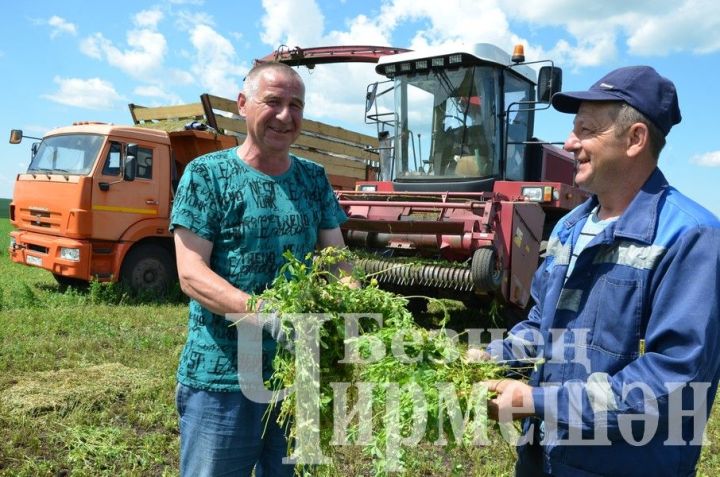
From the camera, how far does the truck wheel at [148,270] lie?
8.52 m

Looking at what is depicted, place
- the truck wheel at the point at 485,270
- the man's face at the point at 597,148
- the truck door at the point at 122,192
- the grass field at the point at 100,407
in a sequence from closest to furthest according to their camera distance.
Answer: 1. the man's face at the point at 597,148
2. the grass field at the point at 100,407
3. the truck wheel at the point at 485,270
4. the truck door at the point at 122,192

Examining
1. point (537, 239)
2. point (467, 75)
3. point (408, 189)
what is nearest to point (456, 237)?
point (537, 239)

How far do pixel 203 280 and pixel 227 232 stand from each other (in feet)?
0.71

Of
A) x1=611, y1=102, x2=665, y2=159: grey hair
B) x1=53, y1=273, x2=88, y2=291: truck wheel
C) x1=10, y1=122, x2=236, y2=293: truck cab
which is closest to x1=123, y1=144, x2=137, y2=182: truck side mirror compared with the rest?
x1=10, y1=122, x2=236, y2=293: truck cab

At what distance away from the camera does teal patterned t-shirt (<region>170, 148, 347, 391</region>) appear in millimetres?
2082

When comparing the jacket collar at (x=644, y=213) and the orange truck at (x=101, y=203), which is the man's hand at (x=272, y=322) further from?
the orange truck at (x=101, y=203)

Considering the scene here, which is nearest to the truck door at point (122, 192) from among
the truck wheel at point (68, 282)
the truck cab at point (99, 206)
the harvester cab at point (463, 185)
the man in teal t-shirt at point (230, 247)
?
the truck cab at point (99, 206)

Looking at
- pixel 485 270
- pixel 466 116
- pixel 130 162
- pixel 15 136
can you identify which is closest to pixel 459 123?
pixel 466 116

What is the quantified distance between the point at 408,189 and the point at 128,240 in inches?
164

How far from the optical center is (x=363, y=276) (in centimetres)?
209

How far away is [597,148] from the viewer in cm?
181

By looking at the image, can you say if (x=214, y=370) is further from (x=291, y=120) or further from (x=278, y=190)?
(x=291, y=120)

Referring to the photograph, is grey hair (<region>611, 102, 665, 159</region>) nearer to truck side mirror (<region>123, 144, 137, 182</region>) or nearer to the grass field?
the grass field

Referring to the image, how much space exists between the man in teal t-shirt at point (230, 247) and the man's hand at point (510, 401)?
33.1 inches
